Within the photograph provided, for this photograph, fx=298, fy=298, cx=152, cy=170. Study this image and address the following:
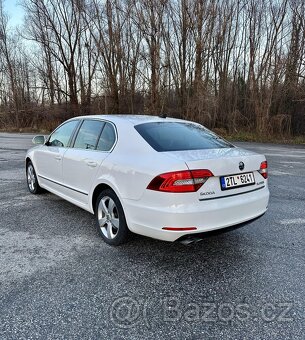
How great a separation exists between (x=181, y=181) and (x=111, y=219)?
122 centimetres

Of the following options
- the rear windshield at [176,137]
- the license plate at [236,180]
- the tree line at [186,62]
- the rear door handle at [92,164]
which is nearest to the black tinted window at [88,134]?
the rear door handle at [92,164]

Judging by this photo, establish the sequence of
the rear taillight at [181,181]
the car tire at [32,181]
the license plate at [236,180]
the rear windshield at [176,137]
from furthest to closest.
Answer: the car tire at [32,181]
the rear windshield at [176,137]
the license plate at [236,180]
the rear taillight at [181,181]

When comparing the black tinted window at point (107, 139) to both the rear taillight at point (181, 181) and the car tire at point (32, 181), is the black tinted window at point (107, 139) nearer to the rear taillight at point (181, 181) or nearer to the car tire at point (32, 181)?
the rear taillight at point (181, 181)

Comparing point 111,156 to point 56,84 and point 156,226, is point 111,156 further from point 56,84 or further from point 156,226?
point 56,84

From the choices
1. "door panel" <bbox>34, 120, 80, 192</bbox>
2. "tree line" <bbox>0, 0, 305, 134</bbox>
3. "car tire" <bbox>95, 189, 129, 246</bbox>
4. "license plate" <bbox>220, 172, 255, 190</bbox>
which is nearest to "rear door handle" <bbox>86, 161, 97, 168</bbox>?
"car tire" <bbox>95, 189, 129, 246</bbox>

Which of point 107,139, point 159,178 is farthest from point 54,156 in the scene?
point 159,178

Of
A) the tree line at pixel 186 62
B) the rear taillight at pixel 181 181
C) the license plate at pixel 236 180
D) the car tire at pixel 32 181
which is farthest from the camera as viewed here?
the tree line at pixel 186 62

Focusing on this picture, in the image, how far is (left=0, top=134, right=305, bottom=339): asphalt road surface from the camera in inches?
90.0

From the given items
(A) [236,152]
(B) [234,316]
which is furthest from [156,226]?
(A) [236,152]

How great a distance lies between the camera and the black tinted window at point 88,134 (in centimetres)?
412

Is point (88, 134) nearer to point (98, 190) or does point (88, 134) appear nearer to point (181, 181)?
point (98, 190)

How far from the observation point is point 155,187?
2975mm

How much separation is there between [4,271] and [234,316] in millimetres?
2300

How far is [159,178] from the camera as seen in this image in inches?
116
